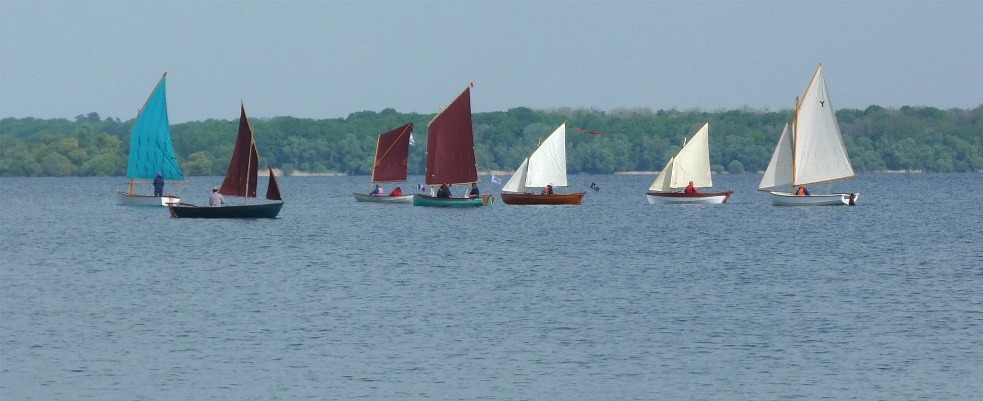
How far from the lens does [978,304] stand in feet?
116

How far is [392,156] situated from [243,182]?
26.5 meters

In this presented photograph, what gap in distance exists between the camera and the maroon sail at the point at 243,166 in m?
65.2

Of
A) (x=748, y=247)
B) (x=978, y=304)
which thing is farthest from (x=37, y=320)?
(x=748, y=247)

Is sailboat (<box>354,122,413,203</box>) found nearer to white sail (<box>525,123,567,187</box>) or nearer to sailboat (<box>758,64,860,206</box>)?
white sail (<box>525,123,567,187</box>)

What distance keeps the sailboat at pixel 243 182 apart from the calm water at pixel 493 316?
10.9ft

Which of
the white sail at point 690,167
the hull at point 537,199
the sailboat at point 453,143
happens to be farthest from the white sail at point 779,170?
the sailboat at point 453,143

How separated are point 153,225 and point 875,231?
33.2 m

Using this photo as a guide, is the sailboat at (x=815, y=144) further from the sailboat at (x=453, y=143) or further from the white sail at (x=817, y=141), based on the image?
the sailboat at (x=453, y=143)

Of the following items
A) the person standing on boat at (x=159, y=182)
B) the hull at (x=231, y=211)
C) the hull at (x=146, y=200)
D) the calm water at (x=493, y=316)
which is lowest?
the calm water at (x=493, y=316)

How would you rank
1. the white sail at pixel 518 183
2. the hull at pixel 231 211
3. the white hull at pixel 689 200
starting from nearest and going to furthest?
the hull at pixel 231 211 < the white sail at pixel 518 183 < the white hull at pixel 689 200

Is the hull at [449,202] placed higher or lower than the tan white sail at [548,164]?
lower

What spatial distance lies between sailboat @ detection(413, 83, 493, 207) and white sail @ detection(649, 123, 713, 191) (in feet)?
44.6

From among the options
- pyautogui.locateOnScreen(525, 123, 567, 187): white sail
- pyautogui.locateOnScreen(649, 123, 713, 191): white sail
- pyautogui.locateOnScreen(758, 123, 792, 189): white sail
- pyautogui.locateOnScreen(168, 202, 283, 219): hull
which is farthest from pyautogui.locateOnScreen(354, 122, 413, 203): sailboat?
pyautogui.locateOnScreen(758, 123, 792, 189): white sail

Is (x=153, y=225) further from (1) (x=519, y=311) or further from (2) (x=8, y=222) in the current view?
(1) (x=519, y=311)
